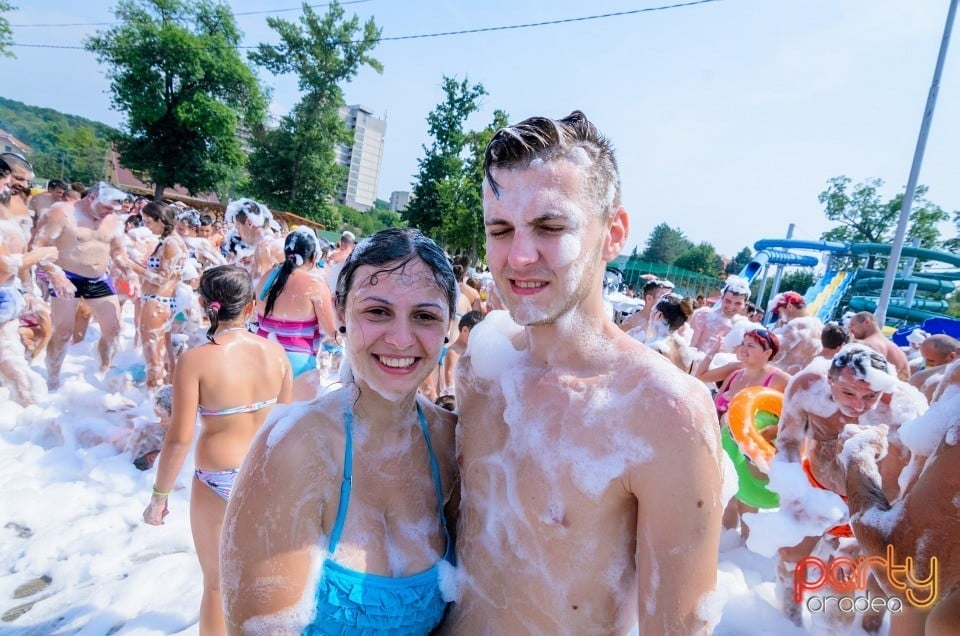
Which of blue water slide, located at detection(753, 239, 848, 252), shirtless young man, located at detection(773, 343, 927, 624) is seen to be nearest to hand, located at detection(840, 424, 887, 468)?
shirtless young man, located at detection(773, 343, 927, 624)

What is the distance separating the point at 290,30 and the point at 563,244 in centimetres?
3403

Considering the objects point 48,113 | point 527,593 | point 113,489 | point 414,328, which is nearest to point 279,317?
point 113,489

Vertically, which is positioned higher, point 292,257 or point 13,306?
point 292,257

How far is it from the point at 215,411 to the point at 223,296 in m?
0.64

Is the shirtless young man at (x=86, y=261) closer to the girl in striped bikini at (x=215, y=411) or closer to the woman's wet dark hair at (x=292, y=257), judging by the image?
the woman's wet dark hair at (x=292, y=257)

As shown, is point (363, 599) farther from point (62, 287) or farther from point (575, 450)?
point (62, 287)

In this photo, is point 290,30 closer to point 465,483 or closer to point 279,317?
point 279,317

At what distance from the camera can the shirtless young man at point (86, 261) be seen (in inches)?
219

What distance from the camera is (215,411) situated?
2574mm

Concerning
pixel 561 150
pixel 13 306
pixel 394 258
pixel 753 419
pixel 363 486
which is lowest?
pixel 13 306

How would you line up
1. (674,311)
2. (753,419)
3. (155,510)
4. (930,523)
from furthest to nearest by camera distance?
(674,311)
(753,419)
(155,510)
(930,523)

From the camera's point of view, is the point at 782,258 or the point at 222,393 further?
the point at 782,258

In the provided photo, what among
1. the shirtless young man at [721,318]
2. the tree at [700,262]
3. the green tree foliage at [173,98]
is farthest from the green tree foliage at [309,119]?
the tree at [700,262]

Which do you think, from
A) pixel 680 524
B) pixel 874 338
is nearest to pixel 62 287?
pixel 680 524
